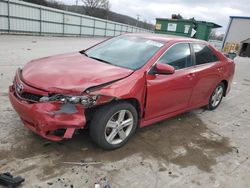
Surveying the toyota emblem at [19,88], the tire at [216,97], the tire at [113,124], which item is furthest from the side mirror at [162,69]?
the tire at [216,97]

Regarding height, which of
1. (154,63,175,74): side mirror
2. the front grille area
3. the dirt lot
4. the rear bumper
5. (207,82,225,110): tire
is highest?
(154,63,175,74): side mirror

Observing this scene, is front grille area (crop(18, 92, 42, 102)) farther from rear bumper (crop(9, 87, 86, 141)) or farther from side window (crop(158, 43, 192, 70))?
side window (crop(158, 43, 192, 70))

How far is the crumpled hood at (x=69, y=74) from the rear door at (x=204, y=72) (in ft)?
5.56

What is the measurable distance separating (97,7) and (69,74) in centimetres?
4553

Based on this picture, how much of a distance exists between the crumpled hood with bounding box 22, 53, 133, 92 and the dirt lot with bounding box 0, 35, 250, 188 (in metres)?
0.86

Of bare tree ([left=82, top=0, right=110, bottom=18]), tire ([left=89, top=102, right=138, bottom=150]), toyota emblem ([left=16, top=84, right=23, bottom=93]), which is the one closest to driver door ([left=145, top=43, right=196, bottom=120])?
tire ([left=89, top=102, right=138, bottom=150])

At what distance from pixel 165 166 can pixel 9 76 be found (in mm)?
4846

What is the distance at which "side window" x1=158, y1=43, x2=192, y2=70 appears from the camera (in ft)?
13.6

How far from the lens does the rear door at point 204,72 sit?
4.80 metres

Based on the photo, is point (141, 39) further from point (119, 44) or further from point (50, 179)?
point (50, 179)

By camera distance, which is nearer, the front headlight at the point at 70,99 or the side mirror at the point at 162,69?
the front headlight at the point at 70,99

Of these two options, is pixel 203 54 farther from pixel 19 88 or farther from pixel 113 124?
pixel 19 88

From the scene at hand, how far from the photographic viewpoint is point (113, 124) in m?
3.48

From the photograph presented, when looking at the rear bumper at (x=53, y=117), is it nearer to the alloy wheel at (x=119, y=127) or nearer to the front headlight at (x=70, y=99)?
the front headlight at (x=70, y=99)
